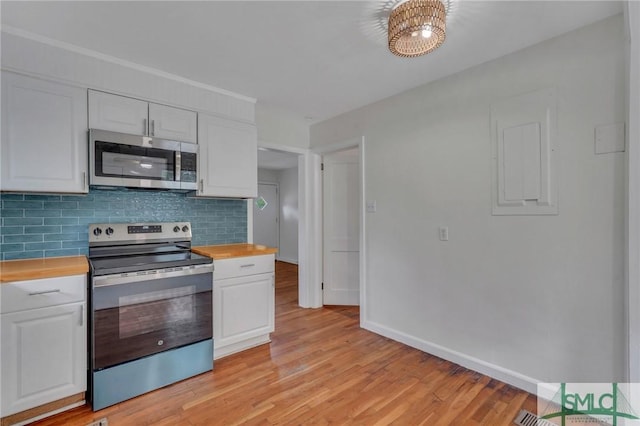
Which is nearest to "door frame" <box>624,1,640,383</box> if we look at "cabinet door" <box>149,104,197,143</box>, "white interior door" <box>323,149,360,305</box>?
"white interior door" <box>323,149,360,305</box>

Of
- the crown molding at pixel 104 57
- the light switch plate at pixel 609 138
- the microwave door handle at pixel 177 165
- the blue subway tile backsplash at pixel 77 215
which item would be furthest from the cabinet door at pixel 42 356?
the light switch plate at pixel 609 138

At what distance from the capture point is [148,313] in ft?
6.71

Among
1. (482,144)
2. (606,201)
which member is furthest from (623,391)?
(482,144)

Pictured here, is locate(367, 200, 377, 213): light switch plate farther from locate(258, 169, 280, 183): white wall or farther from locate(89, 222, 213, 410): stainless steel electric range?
locate(258, 169, 280, 183): white wall

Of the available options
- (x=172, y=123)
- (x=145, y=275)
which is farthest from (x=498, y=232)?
(x=172, y=123)

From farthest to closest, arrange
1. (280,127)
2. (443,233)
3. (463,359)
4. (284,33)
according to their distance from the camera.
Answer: (280,127) → (443,233) → (463,359) → (284,33)

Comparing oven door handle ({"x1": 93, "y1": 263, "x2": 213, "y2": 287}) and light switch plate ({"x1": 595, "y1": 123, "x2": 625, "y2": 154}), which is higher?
light switch plate ({"x1": 595, "y1": 123, "x2": 625, "y2": 154})

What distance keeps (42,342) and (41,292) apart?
0.95ft

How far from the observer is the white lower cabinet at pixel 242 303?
2.45m

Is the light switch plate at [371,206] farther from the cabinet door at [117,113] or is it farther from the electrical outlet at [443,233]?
the cabinet door at [117,113]

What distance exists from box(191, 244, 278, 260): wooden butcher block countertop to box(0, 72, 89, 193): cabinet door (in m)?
0.96

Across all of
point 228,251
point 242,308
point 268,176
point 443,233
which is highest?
point 268,176

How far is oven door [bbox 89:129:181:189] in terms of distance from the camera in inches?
82.8

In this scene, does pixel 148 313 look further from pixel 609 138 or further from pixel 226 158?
Answer: pixel 609 138
